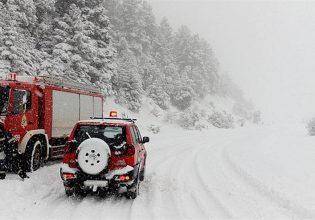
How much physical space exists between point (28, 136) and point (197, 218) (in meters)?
6.48

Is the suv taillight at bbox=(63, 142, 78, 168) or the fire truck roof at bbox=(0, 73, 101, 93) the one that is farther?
the fire truck roof at bbox=(0, 73, 101, 93)

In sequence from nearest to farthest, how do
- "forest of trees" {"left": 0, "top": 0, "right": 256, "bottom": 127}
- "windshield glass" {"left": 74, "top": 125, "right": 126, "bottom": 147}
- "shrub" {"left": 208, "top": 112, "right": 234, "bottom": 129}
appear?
"windshield glass" {"left": 74, "top": 125, "right": 126, "bottom": 147}
"forest of trees" {"left": 0, "top": 0, "right": 256, "bottom": 127}
"shrub" {"left": 208, "top": 112, "right": 234, "bottom": 129}

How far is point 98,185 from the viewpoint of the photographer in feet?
29.7

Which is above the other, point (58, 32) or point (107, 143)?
point (58, 32)

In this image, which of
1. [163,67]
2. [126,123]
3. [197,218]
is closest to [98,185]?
[126,123]

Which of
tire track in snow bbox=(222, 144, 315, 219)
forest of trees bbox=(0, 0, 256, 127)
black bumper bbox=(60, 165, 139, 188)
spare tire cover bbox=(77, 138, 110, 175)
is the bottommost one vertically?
tire track in snow bbox=(222, 144, 315, 219)

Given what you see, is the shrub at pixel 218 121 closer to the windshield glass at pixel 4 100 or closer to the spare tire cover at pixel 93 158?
the windshield glass at pixel 4 100

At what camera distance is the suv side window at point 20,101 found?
12125mm

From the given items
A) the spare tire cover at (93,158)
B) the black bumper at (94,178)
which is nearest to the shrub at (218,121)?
the black bumper at (94,178)

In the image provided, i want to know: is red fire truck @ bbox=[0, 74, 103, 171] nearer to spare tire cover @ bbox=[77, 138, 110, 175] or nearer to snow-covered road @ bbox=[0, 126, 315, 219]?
snow-covered road @ bbox=[0, 126, 315, 219]

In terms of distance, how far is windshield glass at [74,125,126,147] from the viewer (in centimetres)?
971

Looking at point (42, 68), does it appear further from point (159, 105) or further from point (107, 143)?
point (159, 105)

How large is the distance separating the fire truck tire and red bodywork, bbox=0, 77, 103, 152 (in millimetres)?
489

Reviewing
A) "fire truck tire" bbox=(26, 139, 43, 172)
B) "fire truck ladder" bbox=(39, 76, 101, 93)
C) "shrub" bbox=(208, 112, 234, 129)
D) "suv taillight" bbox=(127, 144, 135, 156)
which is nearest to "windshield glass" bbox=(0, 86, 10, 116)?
"fire truck tire" bbox=(26, 139, 43, 172)
